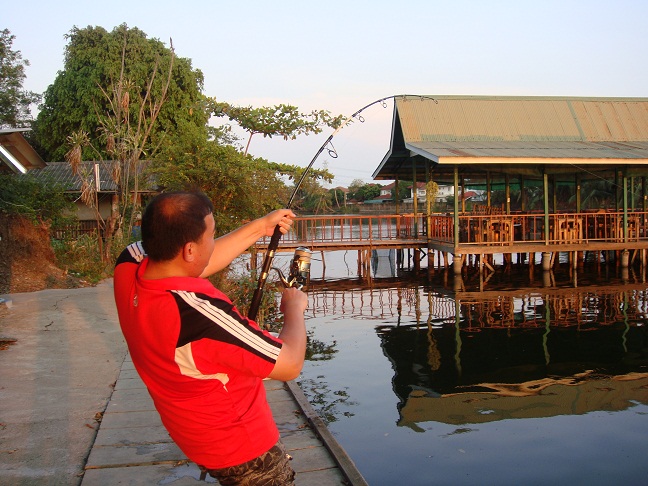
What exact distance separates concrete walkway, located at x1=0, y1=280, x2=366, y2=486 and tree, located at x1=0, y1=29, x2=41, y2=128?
2777 centimetres

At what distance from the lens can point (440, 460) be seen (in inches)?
232

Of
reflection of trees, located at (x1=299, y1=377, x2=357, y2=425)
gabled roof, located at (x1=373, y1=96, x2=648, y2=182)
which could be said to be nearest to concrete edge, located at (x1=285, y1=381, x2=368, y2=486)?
reflection of trees, located at (x1=299, y1=377, x2=357, y2=425)

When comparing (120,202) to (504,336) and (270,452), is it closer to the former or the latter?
(504,336)

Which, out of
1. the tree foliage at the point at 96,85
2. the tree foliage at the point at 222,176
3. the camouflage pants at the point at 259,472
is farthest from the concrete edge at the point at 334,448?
the tree foliage at the point at 96,85

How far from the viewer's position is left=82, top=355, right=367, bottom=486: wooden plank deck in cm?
382

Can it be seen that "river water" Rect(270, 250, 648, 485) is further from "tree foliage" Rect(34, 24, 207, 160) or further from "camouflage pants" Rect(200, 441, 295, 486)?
"tree foliage" Rect(34, 24, 207, 160)

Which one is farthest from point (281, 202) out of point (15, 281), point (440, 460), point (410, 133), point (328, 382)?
point (440, 460)

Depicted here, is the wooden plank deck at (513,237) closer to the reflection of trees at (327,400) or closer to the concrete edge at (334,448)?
the reflection of trees at (327,400)

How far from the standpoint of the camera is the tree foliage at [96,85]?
3088 centimetres

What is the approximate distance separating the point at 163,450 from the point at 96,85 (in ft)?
97.7

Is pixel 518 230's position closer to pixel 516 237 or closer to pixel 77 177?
pixel 516 237

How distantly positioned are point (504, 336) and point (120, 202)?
1287 centimetres

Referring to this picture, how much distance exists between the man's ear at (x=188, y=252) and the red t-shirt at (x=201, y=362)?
7 centimetres

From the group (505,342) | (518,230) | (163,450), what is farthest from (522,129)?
(163,450)
